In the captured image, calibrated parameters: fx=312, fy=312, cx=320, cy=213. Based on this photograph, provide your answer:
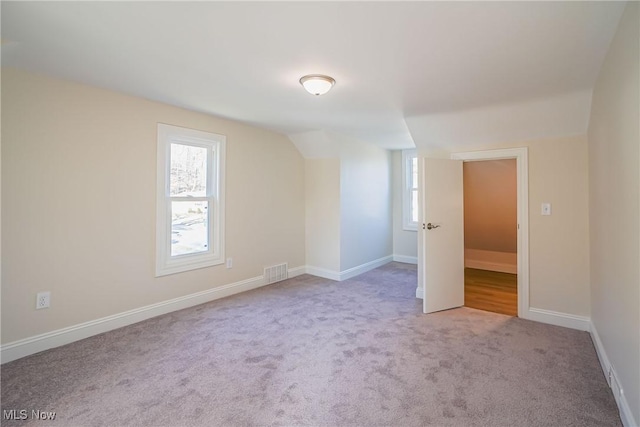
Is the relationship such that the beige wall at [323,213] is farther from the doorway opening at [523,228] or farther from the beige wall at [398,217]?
the doorway opening at [523,228]

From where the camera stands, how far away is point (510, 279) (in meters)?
4.93

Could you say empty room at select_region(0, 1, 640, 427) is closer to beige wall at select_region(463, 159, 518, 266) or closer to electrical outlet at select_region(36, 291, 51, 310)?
electrical outlet at select_region(36, 291, 51, 310)

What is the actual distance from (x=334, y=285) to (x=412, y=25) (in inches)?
137

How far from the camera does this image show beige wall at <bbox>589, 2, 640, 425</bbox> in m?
1.49

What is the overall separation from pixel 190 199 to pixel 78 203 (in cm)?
108

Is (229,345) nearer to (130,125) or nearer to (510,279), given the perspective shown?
(130,125)


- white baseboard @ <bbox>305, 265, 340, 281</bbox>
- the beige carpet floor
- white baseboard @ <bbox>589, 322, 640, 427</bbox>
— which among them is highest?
white baseboard @ <bbox>305, 265, 340, 281</bbox>

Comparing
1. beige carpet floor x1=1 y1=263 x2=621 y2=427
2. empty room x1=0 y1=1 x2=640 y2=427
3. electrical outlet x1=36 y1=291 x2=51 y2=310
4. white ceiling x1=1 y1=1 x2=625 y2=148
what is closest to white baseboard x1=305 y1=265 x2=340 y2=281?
empty room x1=0 y1=1 x2=640 y2=427

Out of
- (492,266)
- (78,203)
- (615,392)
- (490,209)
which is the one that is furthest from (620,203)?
(492,266)

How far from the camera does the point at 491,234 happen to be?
5.37 meters

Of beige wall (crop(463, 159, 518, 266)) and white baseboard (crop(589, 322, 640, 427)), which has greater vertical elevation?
beige wall (crop(463, 159, 518, 266))

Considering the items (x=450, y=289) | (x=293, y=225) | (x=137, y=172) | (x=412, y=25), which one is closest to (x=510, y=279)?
(x=450, y=289)

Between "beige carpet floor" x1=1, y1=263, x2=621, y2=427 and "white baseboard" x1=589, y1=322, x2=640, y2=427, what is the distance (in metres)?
0.05

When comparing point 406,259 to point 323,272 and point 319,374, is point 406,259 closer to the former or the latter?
point 323,272
